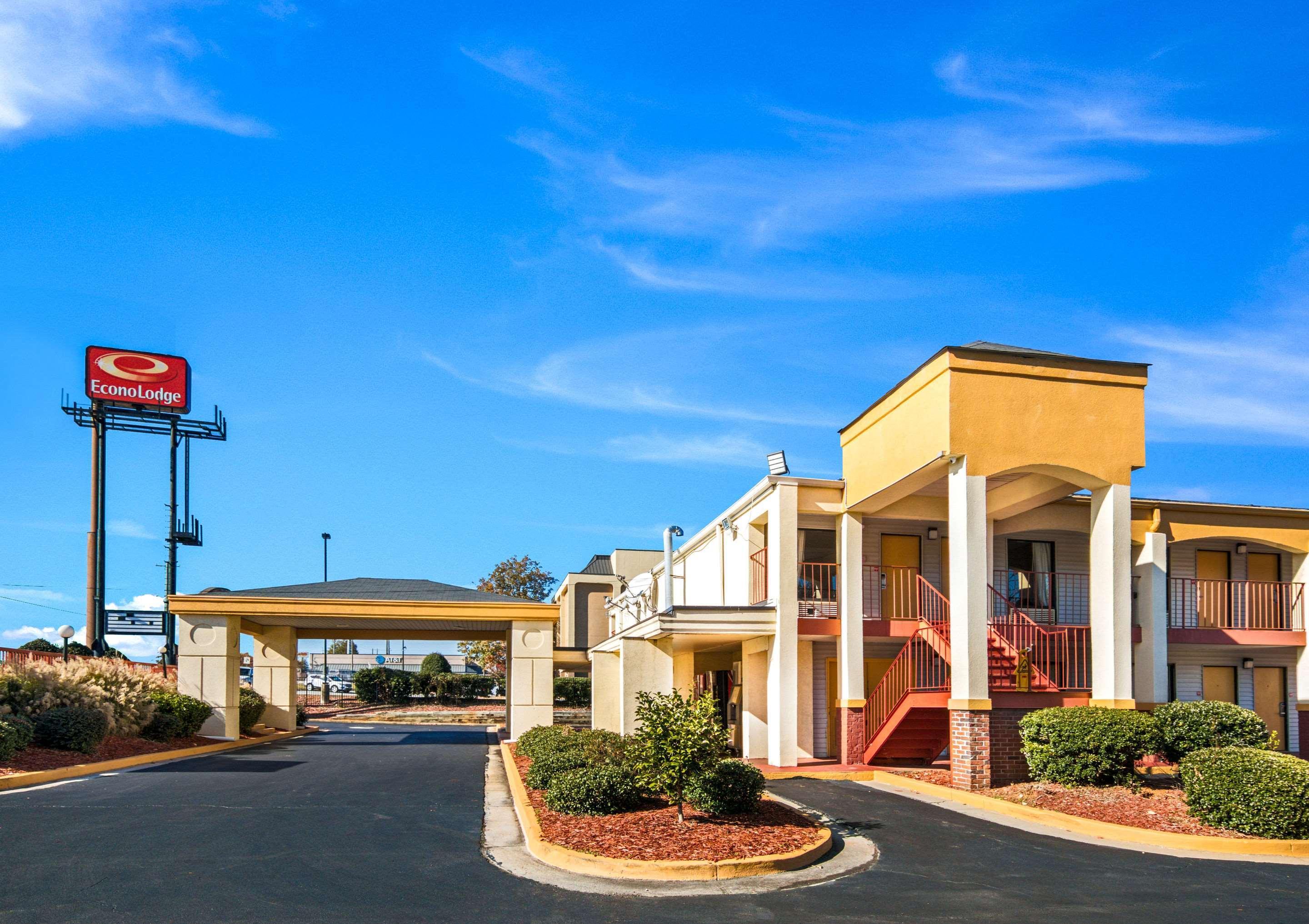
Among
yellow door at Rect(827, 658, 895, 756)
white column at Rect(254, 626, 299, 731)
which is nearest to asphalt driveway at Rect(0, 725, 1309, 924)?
yellow door at Rect(827, 658, 895, 756)

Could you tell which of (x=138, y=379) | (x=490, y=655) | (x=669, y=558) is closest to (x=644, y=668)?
(x=669, y=558)

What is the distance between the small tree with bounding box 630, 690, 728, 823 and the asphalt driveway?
2071 millimetres

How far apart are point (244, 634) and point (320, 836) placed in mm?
20187

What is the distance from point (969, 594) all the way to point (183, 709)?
1940 cm

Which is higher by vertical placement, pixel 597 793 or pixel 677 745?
pixel 677 745

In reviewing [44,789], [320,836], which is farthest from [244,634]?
[320,836]

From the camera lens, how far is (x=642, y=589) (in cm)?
3353

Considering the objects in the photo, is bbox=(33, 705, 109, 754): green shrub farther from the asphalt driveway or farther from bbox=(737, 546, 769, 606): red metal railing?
bbox=(737, 546, 769, 606): red metal railing

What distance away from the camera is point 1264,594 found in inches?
1006

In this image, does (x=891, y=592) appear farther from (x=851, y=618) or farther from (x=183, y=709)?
(x=183, y=709)

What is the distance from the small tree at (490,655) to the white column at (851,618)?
3838 cm

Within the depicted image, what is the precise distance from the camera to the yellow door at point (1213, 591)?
2502cm

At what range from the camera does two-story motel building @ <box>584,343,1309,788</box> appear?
704 inches

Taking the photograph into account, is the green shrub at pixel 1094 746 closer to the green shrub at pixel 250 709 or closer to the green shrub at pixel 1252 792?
the green shrub at pixel 1252 792
